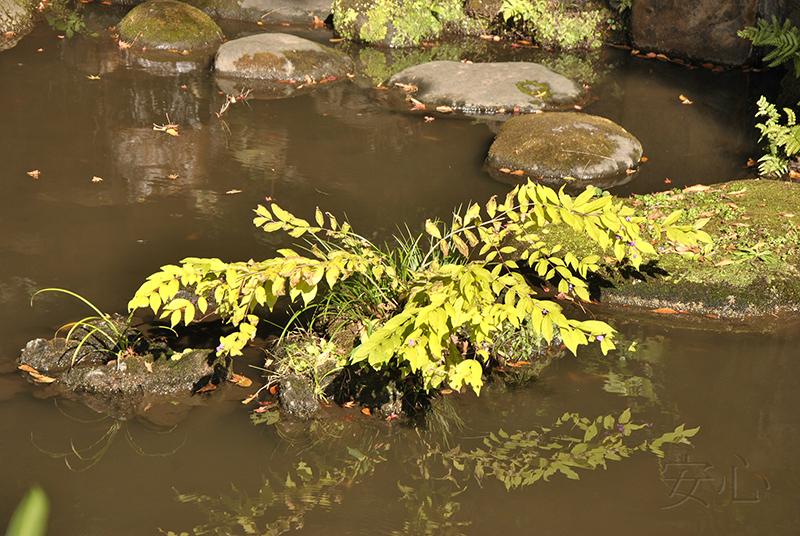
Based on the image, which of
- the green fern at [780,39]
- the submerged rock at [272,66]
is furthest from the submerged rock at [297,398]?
the green fern at [780,39]

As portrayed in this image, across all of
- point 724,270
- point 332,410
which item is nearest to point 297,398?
point 332,410

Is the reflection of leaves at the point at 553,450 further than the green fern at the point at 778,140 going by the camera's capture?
No

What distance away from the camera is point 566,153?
6594 mm

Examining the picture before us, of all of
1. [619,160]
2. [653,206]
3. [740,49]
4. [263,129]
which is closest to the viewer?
[653,206]

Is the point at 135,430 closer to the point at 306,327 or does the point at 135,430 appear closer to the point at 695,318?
the point at 306,327

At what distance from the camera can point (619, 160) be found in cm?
666

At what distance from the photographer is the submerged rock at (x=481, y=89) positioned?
8.26m

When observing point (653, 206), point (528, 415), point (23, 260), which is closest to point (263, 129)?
point (23, 260)

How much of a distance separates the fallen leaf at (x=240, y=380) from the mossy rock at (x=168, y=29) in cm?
817

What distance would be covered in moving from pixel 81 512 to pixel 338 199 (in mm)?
3620

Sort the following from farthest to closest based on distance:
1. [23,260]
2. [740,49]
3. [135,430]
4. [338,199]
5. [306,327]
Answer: [740,49]
[338,199]
[23,260]
[306,327]
[135,430]

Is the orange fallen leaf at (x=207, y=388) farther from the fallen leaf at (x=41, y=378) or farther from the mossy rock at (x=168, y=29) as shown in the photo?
the mossy rock at (x=168, y=29)

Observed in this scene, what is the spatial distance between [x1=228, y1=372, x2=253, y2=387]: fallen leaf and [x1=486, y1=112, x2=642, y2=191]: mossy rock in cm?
373

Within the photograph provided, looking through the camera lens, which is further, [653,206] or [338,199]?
[338,199]
